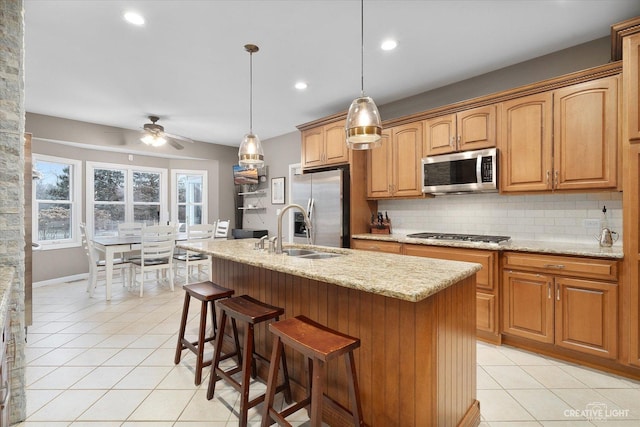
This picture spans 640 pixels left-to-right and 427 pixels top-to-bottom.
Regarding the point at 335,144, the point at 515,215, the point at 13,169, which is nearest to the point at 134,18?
the point at 13,169

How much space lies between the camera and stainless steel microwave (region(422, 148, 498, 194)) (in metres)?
3.03

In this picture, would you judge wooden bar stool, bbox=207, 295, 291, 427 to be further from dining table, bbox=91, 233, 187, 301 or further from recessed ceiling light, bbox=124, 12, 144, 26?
dining table, bbox=91, 233, 187, 301

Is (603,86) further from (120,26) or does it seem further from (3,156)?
(3,156)

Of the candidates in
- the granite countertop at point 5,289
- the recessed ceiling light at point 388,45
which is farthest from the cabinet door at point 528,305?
the granite countertop at point 5,289

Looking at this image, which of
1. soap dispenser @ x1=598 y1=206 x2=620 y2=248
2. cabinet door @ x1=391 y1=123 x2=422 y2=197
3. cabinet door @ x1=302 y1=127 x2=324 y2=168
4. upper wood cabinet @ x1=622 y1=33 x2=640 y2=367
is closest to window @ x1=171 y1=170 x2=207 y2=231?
cabinet door @ x1=302 y1=127 x2=324 y2=168

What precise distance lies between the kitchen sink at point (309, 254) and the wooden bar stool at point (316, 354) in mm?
711

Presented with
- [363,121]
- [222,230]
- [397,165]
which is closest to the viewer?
[363,121]

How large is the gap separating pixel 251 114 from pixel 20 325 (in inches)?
137

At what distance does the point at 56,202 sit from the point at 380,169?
522 cm

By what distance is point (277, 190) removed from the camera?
603 cm

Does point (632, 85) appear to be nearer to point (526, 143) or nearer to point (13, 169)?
point (526, 143)

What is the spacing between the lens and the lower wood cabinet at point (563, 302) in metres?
2.29

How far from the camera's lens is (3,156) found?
66.4 inches

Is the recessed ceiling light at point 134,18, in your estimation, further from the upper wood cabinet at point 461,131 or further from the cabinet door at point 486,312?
the cabinet door at point 486,312
